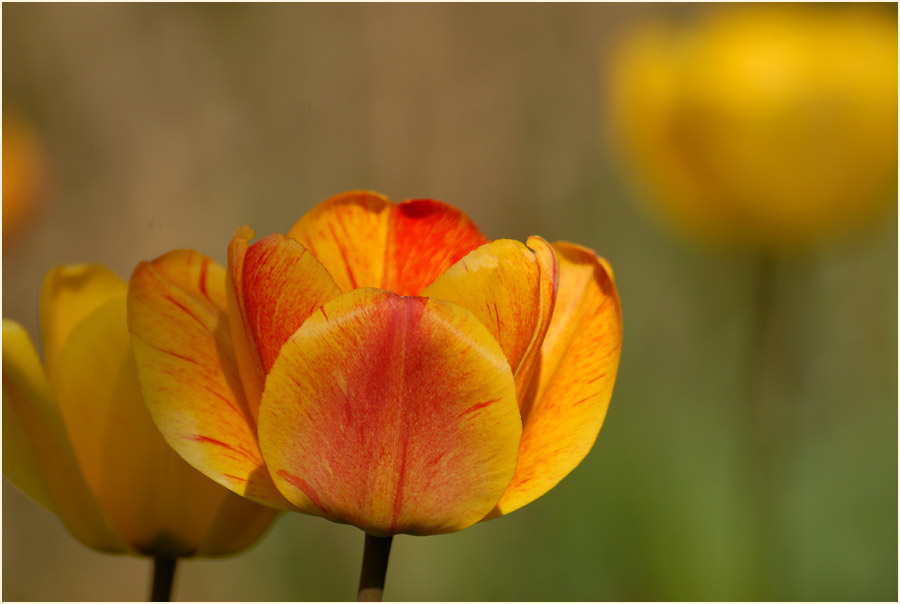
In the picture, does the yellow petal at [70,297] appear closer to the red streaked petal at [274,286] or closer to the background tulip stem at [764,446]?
the red streaked petal at [274,286]

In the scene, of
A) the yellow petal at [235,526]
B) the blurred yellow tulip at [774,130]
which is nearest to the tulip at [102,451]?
the yellow petal at [235,526]

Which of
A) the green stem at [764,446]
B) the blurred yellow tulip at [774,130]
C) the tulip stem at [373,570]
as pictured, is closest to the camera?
the tulip stem at [373,570]

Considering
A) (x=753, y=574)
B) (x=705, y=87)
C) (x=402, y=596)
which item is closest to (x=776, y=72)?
(x=705, y=87)

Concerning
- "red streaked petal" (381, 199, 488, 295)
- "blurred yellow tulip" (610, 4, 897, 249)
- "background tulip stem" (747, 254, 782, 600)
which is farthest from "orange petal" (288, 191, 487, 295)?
"blurred yellow tulip" (610, 4, 897, 249)

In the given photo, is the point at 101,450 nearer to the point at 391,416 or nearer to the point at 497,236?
the point at 391,416

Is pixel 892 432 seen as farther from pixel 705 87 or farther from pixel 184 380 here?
pixel 184 380

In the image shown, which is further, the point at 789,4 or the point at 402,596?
the point at 789,4
